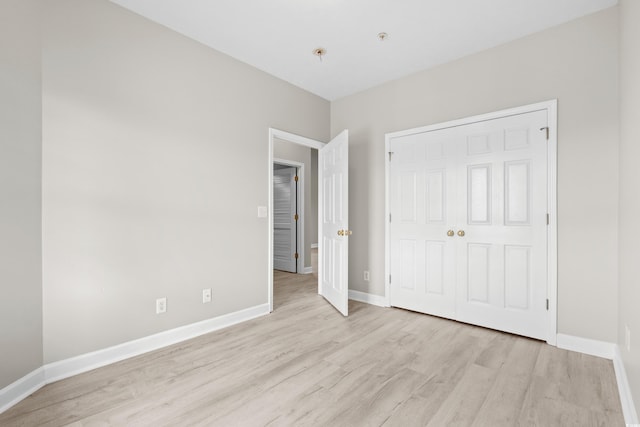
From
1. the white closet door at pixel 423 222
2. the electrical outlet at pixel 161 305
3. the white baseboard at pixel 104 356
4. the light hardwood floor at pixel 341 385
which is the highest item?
the white closet door at pixel 423 222

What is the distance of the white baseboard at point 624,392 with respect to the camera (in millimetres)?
1464

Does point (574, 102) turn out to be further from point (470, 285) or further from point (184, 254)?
point (184, 254)

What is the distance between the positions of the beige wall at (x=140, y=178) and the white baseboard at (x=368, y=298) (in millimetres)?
1261

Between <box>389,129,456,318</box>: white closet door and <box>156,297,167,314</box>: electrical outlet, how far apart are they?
2370 mm

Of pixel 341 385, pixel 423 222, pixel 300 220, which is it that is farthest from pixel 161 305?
pixel 300 220

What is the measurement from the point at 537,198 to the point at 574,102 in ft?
2.61

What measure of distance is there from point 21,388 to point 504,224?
3.67m

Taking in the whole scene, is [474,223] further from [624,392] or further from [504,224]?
[624,392]

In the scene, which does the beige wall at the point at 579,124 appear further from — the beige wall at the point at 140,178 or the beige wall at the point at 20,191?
the beige wall at the point at 20,191

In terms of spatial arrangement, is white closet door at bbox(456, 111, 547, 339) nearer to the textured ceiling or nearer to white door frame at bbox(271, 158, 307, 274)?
the textured ceiling

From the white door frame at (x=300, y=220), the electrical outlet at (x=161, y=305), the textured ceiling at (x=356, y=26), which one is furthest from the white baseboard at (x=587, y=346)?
the white door frame at (x=300, y=220)

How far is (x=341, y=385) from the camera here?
1903mm

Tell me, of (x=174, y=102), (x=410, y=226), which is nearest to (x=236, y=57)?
(x=174, y=102)

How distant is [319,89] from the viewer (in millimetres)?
3816
